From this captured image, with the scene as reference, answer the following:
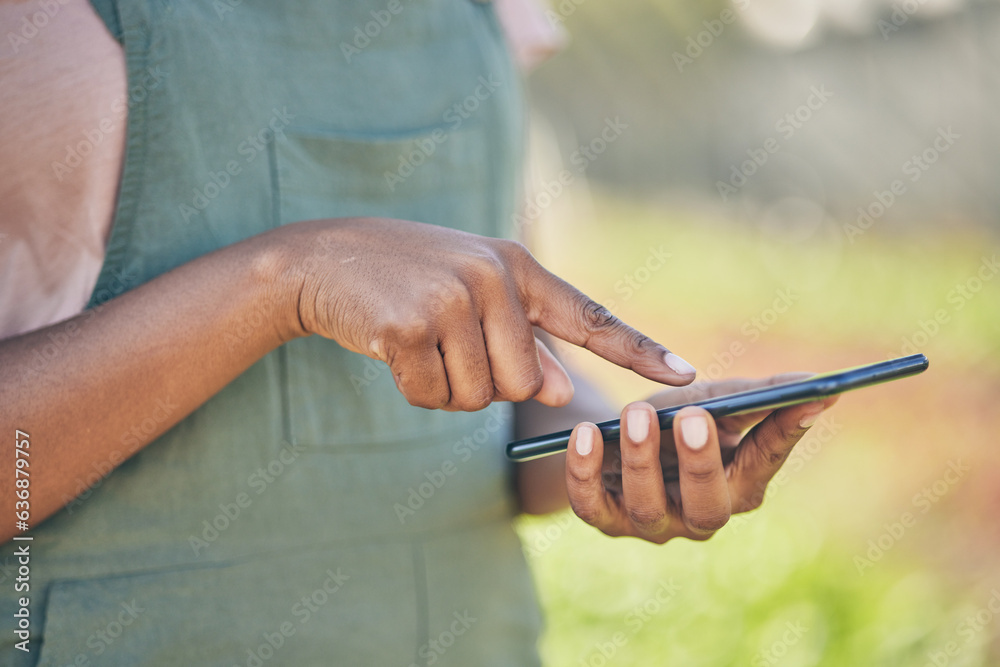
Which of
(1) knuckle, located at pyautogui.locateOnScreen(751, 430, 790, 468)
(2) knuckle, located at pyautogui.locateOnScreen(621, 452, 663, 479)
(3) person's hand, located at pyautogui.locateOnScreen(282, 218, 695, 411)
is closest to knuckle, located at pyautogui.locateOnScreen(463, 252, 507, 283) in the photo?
(3) person's hand, located at pyautogui.locateOnScreen(282, 218, 695, 411)

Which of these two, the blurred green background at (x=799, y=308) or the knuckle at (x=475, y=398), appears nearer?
the knuckle at (x=475, y=398)

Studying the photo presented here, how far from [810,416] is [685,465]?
4.9 inches

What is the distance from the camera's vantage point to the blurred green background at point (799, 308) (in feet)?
7.84

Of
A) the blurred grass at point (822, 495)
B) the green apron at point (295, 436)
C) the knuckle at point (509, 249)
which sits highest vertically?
the knuckle at point (509, 249)

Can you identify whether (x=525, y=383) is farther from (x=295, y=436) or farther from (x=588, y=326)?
(x=295, y=436)

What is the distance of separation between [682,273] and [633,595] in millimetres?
3136

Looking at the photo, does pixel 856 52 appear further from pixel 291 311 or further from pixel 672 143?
pixel 291 311

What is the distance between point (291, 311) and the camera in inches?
27.1

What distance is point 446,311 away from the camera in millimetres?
625

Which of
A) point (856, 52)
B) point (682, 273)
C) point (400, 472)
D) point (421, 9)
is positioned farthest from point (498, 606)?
point (856, 52)

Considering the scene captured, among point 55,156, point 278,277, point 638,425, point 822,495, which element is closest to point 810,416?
point 638,425

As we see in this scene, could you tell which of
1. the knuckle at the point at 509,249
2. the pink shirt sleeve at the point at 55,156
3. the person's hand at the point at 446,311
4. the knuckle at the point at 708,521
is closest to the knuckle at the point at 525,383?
the person's hand at the point at 446,311

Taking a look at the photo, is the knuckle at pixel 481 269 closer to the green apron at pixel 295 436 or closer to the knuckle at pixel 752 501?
the green apron at pixel 295 436

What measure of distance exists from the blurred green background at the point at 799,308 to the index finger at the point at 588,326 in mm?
465
